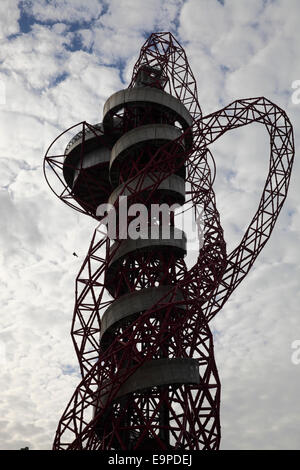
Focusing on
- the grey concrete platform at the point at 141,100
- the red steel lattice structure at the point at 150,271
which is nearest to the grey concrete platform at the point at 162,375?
the red steel lattice structure at the point at 150,271

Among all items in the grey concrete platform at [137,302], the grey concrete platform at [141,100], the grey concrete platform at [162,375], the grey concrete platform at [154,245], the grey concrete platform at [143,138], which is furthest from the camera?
the grey concrete platform at [141,100]

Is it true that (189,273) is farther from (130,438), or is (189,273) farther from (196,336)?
(130,438)

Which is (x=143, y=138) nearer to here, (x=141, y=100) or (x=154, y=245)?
(x=141, y=100)

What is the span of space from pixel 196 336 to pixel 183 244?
7.52m

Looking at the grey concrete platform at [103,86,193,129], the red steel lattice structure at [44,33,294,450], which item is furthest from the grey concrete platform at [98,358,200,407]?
the grey concrete platform at [103,86,193,129]

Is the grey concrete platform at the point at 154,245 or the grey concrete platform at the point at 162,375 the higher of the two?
the grey concrete platform at the point at 154,245

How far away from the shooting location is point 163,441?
33.8 m

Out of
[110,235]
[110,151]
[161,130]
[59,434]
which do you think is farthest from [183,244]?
[59,434]

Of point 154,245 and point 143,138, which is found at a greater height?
point 143,138

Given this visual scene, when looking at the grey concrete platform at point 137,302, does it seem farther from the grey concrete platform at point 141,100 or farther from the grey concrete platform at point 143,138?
the grey concrete platform at point 141,100

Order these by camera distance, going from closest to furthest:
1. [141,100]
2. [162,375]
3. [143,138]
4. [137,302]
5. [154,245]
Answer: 1. [162,375]
2. [137,302]
3. [154,245]
4. [143,138]
5. [141,100]

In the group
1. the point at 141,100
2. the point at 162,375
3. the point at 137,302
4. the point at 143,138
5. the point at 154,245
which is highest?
the point at 141,100

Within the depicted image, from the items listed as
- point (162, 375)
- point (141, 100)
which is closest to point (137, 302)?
point (162, 375)

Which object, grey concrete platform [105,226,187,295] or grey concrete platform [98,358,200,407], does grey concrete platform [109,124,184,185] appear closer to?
grey concrete platform [105,226,187,295]
